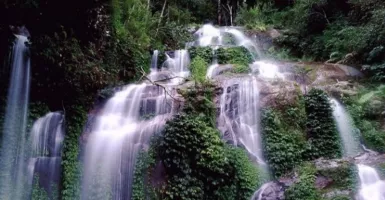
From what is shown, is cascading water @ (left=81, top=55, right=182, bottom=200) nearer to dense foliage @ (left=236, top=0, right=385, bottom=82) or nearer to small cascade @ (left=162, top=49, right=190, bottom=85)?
small cascade @ (left=162, top=49, right=190, bottom=85)

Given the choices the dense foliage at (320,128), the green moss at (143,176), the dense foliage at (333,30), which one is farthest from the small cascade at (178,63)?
the green moss at (143,176)

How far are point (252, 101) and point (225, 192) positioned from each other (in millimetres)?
2588

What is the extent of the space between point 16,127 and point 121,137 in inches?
95.3

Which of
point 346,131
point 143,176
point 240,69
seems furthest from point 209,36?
point 143,176

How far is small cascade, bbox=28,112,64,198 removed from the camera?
8227mm

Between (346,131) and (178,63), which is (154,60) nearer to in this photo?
(178,63)

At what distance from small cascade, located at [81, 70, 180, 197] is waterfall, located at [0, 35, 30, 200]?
1413 millimetres

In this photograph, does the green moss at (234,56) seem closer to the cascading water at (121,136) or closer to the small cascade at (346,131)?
the cascading water at (121,136)

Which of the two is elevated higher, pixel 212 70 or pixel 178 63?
pixel 178 63

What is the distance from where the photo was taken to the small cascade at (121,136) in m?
8.14

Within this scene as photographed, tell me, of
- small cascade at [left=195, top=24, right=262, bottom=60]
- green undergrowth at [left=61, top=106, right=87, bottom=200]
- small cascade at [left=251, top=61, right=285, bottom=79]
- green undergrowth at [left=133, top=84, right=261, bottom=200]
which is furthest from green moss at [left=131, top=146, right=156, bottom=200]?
small cascade at [left=195, top=24, right=262, bottom=60]

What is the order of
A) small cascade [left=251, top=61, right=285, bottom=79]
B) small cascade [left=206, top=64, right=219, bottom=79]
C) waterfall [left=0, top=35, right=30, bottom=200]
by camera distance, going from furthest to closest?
1. small cascade [left=251, top=61, right=285, bottom=79]
2. small cascade [left=206, top=64, right=219, bottom=79]
3. waterfall [left=0, top=35, right=30, bottom=200]

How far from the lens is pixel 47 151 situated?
28.4ft

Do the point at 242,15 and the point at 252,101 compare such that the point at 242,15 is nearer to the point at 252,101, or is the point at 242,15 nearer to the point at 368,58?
the point at 368,58
